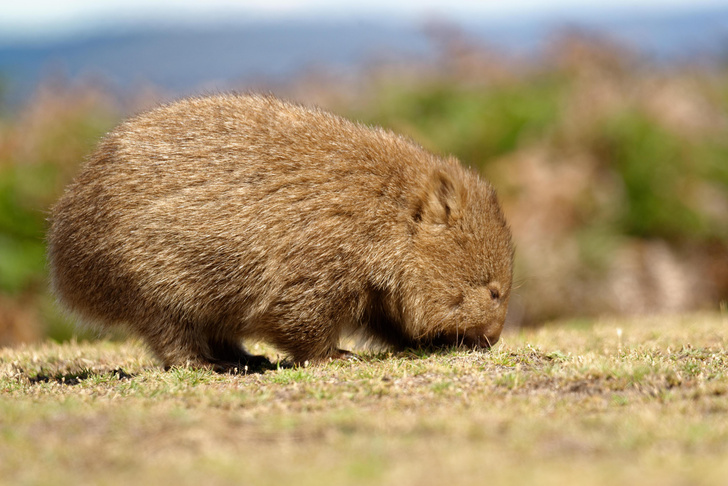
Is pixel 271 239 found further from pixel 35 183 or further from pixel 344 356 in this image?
pixel 35 183

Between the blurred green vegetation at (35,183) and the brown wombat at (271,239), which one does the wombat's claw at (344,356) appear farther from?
the blurred green vegetation at (35,183)

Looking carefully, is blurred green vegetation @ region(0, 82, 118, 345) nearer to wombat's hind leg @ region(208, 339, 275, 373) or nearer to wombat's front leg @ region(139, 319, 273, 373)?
wombat's hind leg @ region(208, 339, 275, 373)

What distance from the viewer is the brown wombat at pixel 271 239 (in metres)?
6.09

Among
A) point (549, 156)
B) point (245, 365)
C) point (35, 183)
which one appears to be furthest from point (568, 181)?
point (245, 365)

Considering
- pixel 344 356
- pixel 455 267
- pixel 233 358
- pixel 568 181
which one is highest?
pixel 568 181

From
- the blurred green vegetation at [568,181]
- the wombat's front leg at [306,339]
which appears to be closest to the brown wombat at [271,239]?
the wombat's front leg at [306,339]

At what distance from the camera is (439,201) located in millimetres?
6496

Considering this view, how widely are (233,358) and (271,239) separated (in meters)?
1.25

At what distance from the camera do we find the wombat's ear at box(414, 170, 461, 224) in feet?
21.1

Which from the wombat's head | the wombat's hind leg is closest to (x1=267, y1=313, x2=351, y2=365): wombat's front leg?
the wombat's hind leg

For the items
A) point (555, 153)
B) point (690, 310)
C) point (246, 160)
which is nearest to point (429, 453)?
point (246, 160)

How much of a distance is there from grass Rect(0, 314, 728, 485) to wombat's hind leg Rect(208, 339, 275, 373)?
561mm

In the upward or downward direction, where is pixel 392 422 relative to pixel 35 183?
downward

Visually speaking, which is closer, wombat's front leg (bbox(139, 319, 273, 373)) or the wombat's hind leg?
wombat's front leg (bbox(139, 319, 273, 373))
